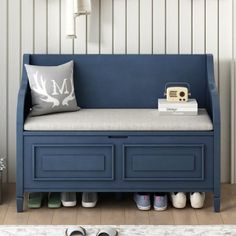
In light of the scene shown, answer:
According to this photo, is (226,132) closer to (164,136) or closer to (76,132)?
(164,136)

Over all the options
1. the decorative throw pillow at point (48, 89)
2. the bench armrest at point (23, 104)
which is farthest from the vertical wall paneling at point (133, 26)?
the bench armrest at point (23, 104)

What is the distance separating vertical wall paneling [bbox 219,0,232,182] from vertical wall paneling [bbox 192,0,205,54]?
0.40 ft

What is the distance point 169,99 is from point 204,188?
0.63 meters

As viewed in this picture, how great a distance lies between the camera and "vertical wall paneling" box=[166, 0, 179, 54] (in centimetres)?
484

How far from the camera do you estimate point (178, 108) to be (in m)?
4.46

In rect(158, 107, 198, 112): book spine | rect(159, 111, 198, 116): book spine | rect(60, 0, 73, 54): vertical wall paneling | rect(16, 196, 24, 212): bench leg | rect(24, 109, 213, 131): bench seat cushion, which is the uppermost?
rect(60, 0, 73, 54): vertical wall paneling

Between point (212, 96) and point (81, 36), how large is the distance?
1.06 m

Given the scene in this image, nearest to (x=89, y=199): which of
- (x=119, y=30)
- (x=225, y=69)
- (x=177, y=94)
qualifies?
(x=177, y=94)

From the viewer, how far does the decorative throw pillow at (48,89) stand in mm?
4473

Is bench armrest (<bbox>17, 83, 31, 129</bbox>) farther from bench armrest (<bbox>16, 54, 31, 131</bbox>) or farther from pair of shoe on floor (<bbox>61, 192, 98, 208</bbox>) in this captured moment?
pair of shoe on floor (<bbox>61, 192, 98, 208</bbox>)

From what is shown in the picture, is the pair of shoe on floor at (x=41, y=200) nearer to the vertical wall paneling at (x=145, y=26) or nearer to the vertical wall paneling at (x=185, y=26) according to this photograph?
the vertical wall paneling at (x=145, y=26)

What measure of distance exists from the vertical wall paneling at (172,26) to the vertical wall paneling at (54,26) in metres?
0.75

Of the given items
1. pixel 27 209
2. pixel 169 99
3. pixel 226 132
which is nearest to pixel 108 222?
pixel 27 209

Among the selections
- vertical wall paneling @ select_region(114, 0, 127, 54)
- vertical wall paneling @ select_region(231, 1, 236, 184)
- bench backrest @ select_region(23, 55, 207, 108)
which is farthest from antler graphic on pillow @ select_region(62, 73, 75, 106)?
vertical wall paneling @ select_region(231, 1, 236, 184)
